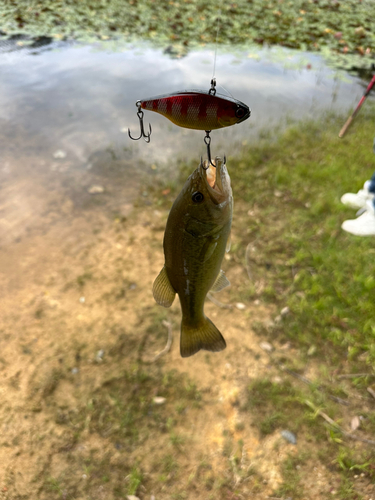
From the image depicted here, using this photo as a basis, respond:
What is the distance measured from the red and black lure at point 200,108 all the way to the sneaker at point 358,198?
404 cm

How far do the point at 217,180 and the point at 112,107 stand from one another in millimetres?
→ 6058

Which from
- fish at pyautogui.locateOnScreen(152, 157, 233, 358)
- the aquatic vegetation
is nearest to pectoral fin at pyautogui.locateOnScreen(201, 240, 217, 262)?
fish at pyautogui.locateOnScreen(152, 157, 233, 358)

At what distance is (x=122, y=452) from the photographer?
2.68m

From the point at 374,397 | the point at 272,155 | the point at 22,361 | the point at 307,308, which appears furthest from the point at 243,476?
the point at 272,155

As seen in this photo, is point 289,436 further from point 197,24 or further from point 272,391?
point 197,24

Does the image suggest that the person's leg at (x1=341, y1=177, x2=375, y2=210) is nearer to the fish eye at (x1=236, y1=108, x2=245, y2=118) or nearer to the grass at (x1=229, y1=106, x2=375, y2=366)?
the grass at (x1=229, y1=106, x2=375, y2=366)

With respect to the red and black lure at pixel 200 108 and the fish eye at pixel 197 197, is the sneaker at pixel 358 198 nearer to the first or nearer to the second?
the fish eye at pixel 197 197

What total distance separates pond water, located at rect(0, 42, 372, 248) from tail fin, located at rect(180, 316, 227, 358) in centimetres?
317

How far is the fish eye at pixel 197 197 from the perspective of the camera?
1409 millimetres

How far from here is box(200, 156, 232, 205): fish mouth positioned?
1385 mm

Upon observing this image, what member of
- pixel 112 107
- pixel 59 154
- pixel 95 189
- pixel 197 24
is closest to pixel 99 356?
pixel 95 189

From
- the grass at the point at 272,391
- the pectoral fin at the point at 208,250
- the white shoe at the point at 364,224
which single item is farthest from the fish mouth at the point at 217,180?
the white shoe at the point at 364,224

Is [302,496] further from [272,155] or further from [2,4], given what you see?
[2,4]

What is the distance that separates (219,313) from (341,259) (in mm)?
1654
